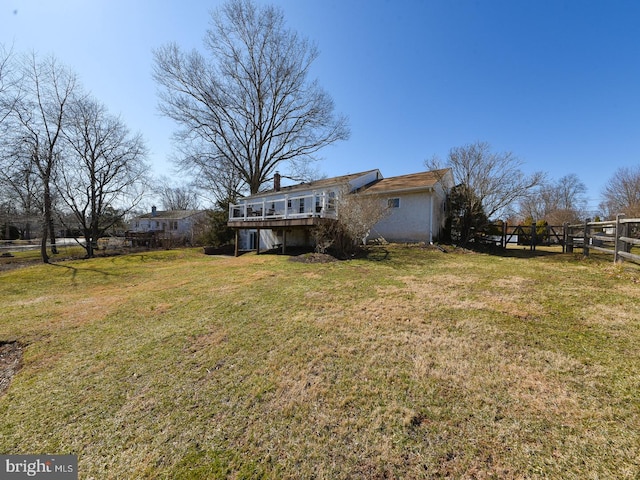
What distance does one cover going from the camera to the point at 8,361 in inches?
144

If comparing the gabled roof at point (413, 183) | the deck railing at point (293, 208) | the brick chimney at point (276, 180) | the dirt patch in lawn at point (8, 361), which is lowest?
the dirt patch in lawn at point (8, 361)

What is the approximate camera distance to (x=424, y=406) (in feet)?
7.66

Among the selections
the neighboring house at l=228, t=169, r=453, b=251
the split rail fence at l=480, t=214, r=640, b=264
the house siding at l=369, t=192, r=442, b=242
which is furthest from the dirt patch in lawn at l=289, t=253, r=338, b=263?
the split rail fence at l=480, t=214, r=640, b=264

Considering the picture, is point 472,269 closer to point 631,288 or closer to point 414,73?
point 631,288

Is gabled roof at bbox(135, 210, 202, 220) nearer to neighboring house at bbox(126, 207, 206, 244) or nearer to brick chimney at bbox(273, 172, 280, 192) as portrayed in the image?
neighboring house at bbox(126, 207, 206, 244)

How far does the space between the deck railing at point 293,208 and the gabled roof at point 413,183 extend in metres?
3.80

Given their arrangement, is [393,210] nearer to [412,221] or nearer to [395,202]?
[395,202]

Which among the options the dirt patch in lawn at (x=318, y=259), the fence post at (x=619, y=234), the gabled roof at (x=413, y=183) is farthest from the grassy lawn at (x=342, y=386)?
the gabled roof at (x=413, y=183)

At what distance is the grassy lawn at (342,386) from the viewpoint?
188 centimetres

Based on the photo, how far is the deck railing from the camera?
1139 centimetres

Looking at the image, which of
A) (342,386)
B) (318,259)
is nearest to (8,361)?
(342,386)

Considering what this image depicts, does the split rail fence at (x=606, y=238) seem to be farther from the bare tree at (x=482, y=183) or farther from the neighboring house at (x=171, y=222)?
the neighboring house at (x=171, y=222)

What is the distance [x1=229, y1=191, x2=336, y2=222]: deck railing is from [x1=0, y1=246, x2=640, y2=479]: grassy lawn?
21.3 ft

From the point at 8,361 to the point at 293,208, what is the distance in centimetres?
1430
